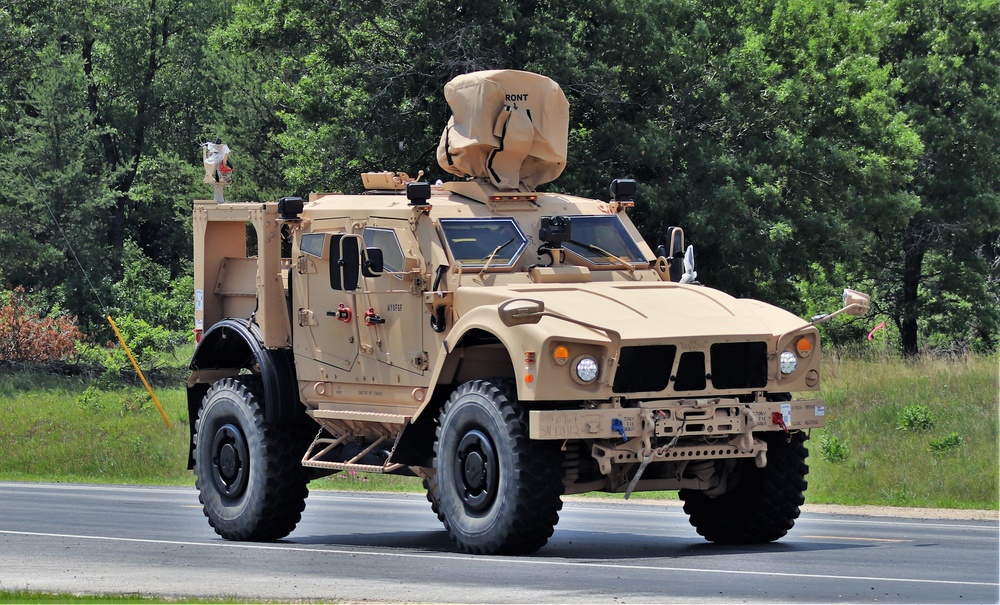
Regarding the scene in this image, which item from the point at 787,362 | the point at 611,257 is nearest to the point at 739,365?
the point at 787,362

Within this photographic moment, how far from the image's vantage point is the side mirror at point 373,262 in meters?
14.4

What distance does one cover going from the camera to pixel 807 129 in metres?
33.9

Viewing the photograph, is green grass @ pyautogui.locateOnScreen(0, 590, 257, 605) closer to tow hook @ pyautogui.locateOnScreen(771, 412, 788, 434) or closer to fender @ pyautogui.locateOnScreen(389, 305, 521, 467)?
fender @ pyautogui.locateOnScreen(389, 305, 521, 467)

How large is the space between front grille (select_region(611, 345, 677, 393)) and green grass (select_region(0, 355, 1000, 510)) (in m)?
4.20

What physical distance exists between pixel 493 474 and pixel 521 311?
1354mm

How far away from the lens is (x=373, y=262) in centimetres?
1446

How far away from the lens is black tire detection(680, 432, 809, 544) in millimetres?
13766

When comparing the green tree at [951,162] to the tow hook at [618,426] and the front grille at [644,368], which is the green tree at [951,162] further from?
the tow hook at [618,426]

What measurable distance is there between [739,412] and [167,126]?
47.3 meters

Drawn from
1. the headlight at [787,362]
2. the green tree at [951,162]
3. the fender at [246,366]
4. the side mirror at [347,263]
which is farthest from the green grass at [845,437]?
the green tree at [951,162]

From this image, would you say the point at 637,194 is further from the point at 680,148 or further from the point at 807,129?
the point at 807,129

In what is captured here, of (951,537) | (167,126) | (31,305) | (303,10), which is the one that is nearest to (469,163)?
(951,537)

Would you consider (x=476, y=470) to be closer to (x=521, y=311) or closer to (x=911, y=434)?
(x=521, y=311)

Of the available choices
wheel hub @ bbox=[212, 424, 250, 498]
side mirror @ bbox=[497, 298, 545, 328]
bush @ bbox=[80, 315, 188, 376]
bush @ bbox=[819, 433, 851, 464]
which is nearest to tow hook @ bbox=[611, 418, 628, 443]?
side mirror @ bbox=[497, 298, 545, 328]
